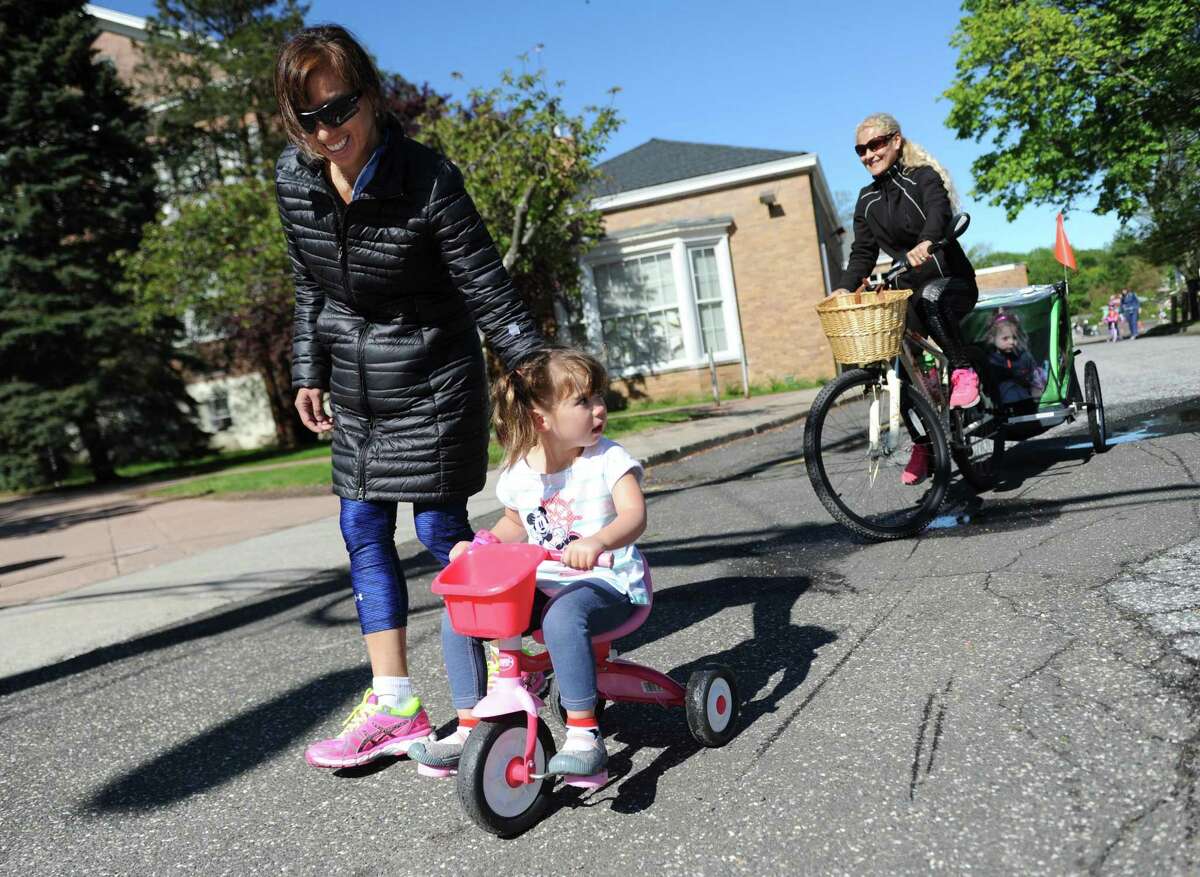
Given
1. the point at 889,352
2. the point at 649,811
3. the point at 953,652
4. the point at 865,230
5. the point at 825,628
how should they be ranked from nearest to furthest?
the point at 649,811 → the point at 953,652 → the point at 825,628 → the point at 889,352 → the point at 865,230

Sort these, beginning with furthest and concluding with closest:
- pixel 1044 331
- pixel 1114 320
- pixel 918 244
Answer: pixel 1114 320 → pixel 1044 331 → pixel 918 244

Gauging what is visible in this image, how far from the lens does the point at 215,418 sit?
30.2m

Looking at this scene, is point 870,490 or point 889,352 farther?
point 870,490

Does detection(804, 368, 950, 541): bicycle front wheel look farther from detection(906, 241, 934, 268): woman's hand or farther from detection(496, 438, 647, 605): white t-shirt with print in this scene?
detection(496, 438, 647, 605): white t-shirt with print

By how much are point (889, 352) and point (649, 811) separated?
8.93 ft

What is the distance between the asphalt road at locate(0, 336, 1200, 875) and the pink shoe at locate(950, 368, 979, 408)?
0.60 metres

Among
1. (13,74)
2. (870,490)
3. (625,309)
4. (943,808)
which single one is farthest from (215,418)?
(943,808)

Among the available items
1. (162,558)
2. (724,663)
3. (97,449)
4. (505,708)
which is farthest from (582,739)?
(97,449)

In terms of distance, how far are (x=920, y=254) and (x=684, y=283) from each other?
669 inches

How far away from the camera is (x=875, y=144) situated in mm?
4914

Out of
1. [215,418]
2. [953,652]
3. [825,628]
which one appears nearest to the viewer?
[953,652]

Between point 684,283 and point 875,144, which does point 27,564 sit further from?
point 684,283

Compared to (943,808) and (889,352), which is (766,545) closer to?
(889,352)

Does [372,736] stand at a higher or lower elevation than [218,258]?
lower
